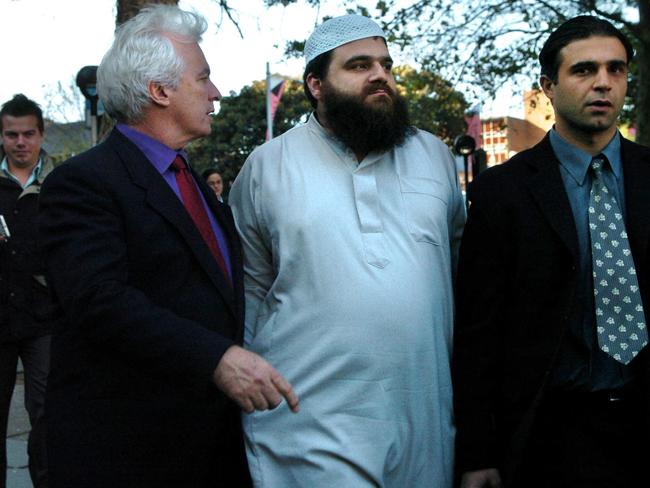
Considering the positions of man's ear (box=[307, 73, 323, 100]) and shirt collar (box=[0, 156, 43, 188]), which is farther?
shirt collar (box=[0, 156, 43, 188])

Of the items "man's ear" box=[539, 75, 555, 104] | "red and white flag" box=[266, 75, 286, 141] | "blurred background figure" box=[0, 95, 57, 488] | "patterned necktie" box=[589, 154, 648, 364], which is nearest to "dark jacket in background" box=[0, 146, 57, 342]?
"blurred background figure" box=[0, 95, 57, 488]

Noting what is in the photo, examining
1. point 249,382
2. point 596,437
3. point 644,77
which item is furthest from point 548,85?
point 644,77

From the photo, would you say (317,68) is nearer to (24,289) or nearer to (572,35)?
(572,35)

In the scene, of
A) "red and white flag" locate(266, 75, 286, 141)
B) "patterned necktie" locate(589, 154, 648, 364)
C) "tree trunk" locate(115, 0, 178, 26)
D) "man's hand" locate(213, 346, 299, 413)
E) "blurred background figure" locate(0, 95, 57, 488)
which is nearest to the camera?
"man's hand" locate(213, 346, 299, 413)

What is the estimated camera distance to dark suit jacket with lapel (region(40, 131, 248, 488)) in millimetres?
2277

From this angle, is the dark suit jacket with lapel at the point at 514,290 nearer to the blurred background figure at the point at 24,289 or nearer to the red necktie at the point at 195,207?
the red necktie at the point at 195,207

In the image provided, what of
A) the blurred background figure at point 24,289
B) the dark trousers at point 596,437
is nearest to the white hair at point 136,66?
the dark trousers at point 596,437

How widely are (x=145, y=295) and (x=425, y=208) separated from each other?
1096 millimetres

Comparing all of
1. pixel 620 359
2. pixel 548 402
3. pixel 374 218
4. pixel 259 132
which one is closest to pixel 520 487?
pixel 548 402

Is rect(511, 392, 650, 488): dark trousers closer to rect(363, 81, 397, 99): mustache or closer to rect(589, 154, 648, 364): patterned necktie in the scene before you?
rect(589, 154, 648, 364): patterned necktie

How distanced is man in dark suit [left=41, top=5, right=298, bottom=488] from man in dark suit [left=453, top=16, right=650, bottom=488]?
821mm

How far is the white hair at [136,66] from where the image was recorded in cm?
270

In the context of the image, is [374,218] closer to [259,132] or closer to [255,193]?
[255,193]

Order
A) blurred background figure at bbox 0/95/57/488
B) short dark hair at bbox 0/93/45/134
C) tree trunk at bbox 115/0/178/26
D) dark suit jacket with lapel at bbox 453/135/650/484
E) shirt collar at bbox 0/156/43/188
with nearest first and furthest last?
dark suit jacket with lapel at bbox 453/135/650/484 → blurred background figure at bbox 0/95/57/488 → shirt collar at bbox 0/156/43/188 → short dark hair at bbox 0/93/45/134 → tree trunk at bbox 115/0/178/26
